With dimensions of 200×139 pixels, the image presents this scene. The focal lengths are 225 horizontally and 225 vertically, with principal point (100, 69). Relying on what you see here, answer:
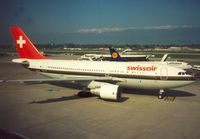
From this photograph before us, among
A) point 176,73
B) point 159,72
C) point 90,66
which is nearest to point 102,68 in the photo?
point 90,66

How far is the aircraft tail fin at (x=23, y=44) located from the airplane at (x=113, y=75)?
1696 millimetres

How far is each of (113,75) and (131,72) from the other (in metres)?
2.10

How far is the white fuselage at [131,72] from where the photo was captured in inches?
923

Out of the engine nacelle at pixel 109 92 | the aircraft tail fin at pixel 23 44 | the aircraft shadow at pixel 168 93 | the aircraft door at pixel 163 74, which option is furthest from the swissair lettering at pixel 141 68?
the aircraft tail fin at pixel 23 44

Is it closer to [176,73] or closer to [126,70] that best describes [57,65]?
[126,70]

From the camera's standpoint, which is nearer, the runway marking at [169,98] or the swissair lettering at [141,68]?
the runway marking at [169,98]

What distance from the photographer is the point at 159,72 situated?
77.8 feet

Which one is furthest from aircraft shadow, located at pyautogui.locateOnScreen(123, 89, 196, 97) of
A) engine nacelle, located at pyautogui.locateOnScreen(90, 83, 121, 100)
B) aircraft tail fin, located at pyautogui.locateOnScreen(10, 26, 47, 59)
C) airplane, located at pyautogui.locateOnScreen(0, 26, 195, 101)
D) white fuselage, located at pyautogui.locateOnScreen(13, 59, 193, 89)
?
aircraft tail fin, located at pyautogui.locateOnScreen(10, 26, 47, 59)

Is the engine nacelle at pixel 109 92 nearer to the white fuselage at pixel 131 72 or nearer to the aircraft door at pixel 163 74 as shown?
the white fuselage at pixel 131 72

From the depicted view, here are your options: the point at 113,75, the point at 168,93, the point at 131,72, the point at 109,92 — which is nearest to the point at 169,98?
the point at 168,93

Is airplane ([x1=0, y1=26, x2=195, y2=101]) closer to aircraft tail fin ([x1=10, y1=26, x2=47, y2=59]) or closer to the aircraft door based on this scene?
the aircraft door

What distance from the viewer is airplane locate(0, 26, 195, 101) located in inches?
914

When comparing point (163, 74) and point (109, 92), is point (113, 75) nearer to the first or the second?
point (109, 92)

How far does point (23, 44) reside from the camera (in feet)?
100
